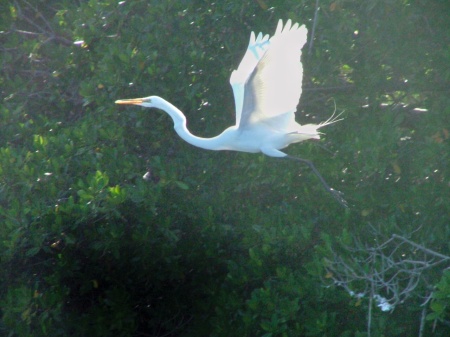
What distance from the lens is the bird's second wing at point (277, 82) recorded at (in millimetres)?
3621

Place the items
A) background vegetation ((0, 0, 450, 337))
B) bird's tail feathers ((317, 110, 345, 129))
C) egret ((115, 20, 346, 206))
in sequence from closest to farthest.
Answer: background vegetation ((0, 0, 450, 337)) < egret ((115, 20, 346, 206)) < bird's tail feathers ((317, 110, 345, 129))

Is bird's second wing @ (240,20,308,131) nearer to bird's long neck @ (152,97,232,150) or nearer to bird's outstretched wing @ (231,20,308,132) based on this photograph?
bird's outstretched wing @ (231,20,308,132)

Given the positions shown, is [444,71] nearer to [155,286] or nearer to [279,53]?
[279,53]

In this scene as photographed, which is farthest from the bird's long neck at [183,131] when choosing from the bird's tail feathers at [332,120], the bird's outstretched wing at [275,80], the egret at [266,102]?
the bird's tail feathers at [332,120]

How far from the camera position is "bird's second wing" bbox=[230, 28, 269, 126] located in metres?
3.61

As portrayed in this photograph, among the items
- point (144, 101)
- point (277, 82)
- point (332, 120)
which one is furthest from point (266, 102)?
point (144, 101)

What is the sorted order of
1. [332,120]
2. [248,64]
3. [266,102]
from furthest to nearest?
[332,120], [266,102], [248,64]

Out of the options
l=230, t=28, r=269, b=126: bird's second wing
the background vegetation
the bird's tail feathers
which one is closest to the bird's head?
the background vegetation

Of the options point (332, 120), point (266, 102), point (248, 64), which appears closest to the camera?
point (248, 64)

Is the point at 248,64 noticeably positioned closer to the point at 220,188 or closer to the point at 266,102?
the point at 266,102

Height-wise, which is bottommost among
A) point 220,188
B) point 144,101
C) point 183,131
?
point 220,188

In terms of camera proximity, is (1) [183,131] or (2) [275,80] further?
(1) [183,131]

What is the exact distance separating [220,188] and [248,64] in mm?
711

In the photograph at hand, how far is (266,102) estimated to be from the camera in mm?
3920
